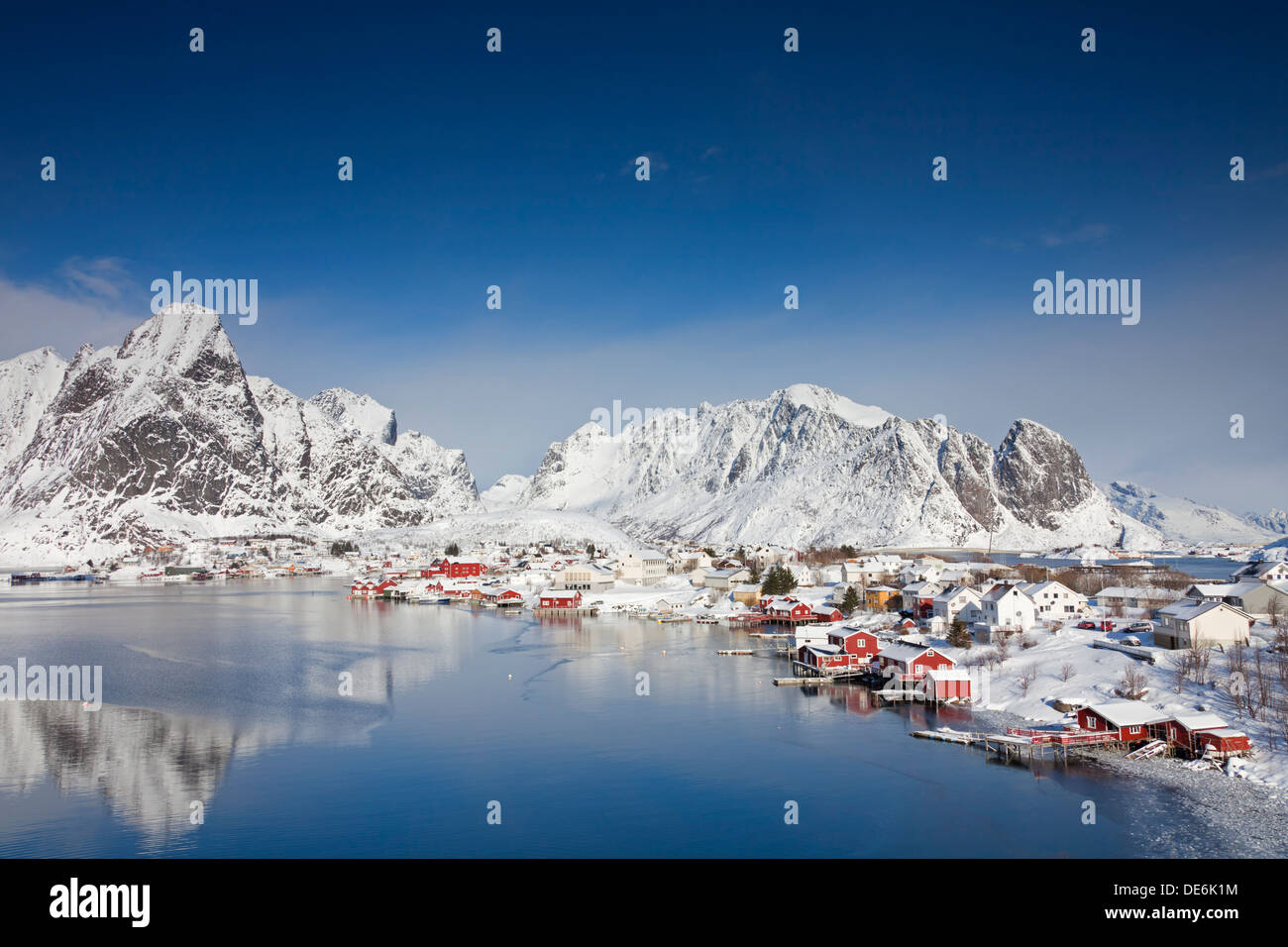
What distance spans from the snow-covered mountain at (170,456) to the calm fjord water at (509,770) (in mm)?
103896

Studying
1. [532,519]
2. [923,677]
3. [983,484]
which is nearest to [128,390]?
[532,519]

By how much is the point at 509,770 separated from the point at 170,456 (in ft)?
449

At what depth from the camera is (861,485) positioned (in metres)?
110

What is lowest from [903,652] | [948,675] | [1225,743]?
[948,675]

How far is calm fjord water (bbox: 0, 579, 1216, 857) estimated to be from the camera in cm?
1314

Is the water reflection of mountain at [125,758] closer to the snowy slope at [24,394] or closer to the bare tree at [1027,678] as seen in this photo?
the bare tree at [1027,678]

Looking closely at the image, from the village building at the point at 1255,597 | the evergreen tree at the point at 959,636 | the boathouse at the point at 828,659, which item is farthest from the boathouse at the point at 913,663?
the village building at the point at 1255,597

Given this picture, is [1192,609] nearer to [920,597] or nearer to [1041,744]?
[1041,744]

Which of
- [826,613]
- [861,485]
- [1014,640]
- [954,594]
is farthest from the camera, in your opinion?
[861,485]

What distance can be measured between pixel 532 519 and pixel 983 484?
2597 inches

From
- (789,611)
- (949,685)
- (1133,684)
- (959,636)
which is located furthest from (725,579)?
(1133,684)

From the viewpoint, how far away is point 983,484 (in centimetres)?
12344
